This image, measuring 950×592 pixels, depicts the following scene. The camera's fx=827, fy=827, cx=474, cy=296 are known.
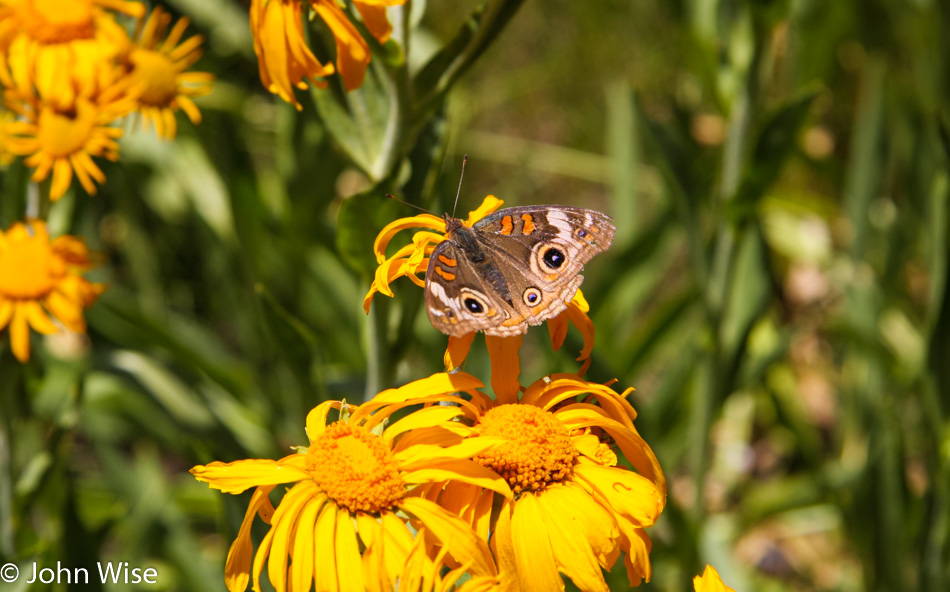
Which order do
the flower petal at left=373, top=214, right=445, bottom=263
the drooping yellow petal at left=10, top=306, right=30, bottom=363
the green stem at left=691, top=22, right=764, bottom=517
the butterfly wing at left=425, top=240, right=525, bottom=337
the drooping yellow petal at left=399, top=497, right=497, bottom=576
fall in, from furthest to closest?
the green stem at left=691, top=22, right=764, bottom=517 < the drooping yellow petal at left=10, top=306, right=30, bottom=363 < the flower petal at left=373, top=214, right=445, bottom=263 < the butterfly wing at left=425, top=240, right=525, bottom=337 < the drooping yellow petal at left=399, top=497, right=497, bottom=576

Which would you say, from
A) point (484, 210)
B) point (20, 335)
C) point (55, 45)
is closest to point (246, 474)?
Result: point (484, 210)

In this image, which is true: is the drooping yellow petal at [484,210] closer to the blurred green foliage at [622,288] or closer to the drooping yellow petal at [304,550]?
the blurred green foliage at [622,288]

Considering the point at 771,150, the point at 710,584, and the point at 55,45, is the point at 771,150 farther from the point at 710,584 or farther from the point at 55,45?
the point at 55,45

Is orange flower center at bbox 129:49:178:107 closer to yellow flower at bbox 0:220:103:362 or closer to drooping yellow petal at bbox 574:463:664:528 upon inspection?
yellow flower at bbox 0:220:103:362

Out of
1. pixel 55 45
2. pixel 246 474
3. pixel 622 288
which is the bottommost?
pixel 622 288

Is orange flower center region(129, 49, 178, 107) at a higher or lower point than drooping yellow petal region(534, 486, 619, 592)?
higher

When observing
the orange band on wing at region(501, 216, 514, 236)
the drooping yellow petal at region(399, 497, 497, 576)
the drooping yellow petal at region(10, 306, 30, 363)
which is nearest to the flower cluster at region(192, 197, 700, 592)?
the drooping yellow petal at region(399, 497, 497, 576)

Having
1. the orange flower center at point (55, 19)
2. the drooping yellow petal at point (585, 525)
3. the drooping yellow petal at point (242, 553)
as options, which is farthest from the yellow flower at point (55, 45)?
the drooping yellow petal at point (585, 525)
